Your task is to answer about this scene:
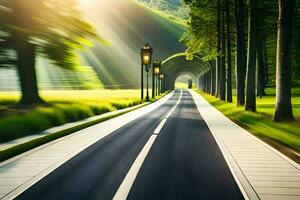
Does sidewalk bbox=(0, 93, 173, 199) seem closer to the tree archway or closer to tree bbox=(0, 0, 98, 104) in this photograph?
tree bbox=(0, 0, 98, 104)

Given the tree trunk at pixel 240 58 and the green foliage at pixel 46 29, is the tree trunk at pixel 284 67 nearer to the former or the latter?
the green foliage at pixel 46 29

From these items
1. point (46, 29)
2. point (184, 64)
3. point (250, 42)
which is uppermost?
point (184, 64)

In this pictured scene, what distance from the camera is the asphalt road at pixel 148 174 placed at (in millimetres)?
5629

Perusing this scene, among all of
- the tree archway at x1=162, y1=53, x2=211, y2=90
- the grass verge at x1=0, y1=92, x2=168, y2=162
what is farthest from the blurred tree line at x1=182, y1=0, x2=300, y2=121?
the tree archway at x1=162, y1=53, x2=211, y2=90

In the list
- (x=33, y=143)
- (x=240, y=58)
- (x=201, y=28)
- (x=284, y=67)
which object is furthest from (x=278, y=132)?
(x=201, y=28)

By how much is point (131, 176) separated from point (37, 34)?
859 centimetres

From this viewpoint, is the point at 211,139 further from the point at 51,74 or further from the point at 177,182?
the point at 51,74

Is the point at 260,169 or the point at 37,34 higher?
the point at 37,34

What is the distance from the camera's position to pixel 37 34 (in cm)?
1355

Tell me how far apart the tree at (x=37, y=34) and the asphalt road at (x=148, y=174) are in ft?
16.8

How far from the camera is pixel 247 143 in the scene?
34.7 ft

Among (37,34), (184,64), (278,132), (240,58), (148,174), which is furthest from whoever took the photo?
(184,64)

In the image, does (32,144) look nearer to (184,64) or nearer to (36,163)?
(36,163)

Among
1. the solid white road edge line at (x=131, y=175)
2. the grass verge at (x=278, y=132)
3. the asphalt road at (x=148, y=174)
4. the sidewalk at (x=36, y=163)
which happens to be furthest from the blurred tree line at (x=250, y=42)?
the sidewalk at (x=36, y=163)
